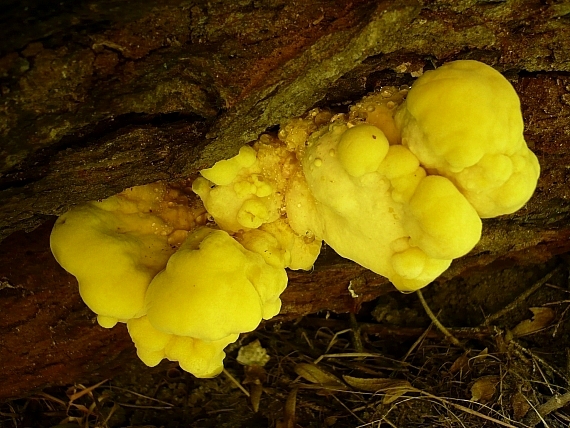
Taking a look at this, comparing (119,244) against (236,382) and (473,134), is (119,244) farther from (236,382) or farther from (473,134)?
(236,382)

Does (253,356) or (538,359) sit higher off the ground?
(253,356)

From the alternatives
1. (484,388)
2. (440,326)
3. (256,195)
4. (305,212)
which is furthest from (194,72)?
(484,388)

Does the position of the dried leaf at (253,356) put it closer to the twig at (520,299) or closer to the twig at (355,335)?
the twig at (355,335)

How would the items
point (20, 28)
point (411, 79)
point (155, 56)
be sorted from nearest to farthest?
point (20, 28) → point (155, 56) → point (411, 79)

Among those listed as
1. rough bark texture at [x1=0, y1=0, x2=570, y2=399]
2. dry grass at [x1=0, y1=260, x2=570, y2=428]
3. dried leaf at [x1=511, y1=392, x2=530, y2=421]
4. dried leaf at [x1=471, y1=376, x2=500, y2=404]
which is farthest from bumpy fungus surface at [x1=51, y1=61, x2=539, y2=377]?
dried leaf at [x1=511, y1=392, x2=530, y2=421]

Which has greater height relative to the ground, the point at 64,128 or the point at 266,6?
the point at 266,6

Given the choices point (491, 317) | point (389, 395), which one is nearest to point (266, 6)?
point (389, 395)

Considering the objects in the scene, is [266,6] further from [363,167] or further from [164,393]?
[164,393]

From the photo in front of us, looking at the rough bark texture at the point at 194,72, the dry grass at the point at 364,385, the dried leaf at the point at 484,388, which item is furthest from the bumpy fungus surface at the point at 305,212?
the dried leaf at the point at 484,388
